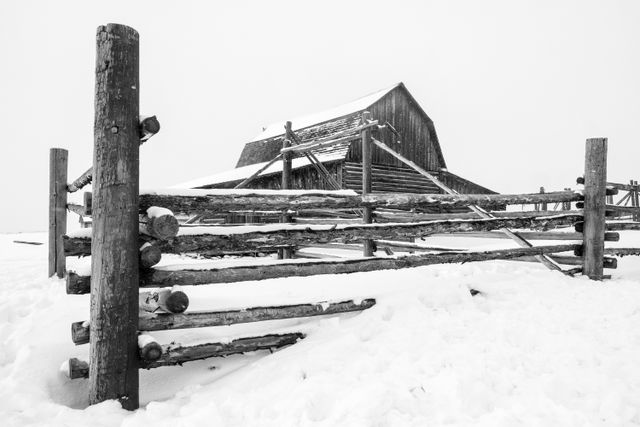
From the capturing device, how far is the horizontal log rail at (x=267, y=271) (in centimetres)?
297

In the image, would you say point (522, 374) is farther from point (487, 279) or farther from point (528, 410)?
point (487, 279)

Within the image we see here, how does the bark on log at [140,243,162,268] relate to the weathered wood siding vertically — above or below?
below

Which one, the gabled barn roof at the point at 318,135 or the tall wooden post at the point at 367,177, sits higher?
the gabled barn roof at the point at 318,135

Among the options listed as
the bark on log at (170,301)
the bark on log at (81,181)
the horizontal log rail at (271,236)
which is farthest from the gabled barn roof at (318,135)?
the bark on log at (170,301)

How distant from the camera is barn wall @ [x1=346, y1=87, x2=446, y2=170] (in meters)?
17.8

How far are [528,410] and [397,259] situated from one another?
6.20 ft

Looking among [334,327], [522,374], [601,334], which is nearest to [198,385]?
[334,327]

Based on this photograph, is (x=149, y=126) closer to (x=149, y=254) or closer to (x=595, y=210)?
(x=149, y=254)

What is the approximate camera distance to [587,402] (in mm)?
2322

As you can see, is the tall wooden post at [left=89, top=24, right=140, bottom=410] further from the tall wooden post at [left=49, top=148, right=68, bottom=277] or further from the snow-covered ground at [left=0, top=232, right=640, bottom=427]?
the tall wooden post at [left=49, top=148, right=68, bottom=277]

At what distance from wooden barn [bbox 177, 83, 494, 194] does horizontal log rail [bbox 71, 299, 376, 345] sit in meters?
11.9

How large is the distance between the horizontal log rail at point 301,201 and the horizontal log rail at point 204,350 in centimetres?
105

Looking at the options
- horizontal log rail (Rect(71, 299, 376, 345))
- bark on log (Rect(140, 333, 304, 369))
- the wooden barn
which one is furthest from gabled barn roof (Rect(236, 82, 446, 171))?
bark on log (Rect(140, 333, 304, 369))

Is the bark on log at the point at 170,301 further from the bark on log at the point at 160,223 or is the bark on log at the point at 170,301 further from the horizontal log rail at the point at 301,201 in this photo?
the horizontal log rail at the point at 301,201
